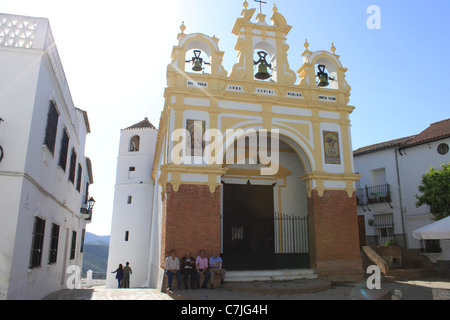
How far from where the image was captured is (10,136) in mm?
7551

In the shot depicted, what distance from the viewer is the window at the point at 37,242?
8721 millimetres

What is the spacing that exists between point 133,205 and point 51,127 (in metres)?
12.4

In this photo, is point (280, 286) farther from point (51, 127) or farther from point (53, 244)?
point (51, 127)

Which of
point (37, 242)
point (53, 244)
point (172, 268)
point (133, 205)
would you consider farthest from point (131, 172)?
point (37, 242)

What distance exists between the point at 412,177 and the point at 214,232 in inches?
502

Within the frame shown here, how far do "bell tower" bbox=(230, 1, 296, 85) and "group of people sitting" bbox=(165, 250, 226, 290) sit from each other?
642 cm

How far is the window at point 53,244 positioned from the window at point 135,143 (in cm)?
1141

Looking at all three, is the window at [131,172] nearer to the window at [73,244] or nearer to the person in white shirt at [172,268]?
the window at [73,244]

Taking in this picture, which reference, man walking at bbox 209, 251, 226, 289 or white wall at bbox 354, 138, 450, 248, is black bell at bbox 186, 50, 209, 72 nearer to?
man walking at bbox 209, 251, 226, 289

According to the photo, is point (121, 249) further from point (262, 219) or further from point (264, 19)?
point (264, 19)

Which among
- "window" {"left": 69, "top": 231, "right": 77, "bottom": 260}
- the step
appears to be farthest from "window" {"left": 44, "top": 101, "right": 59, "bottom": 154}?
"window" {"left": 69, "top": 231, "right": 77, "bottom": 260}

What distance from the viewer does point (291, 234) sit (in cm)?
1380

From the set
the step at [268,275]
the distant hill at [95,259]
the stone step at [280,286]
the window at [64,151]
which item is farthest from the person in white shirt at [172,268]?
the distant hill at [95,259]
